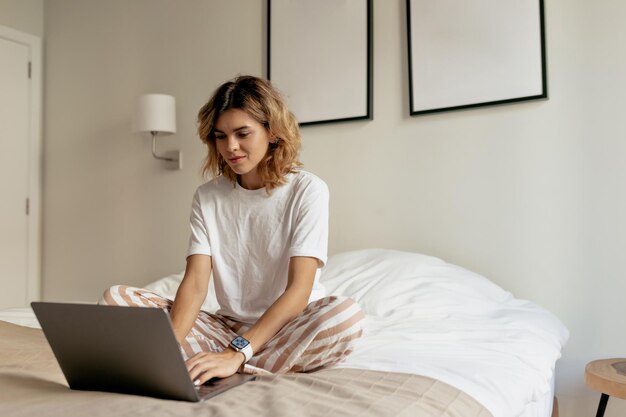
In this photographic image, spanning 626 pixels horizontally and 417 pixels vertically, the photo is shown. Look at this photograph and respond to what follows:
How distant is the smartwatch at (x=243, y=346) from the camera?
3.80ft

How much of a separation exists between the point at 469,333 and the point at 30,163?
2.84 meters

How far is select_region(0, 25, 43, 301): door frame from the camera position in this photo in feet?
11.3

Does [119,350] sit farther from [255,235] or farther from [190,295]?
[255,235]

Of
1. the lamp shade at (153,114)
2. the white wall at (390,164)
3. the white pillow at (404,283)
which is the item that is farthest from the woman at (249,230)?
the lamp shade at (153,114)

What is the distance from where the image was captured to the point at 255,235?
4.88 ft

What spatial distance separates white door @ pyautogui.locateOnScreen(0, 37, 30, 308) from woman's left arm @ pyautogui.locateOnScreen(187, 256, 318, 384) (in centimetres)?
259

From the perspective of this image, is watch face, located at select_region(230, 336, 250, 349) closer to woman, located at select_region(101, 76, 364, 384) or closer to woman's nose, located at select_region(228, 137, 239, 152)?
woman, located at select_region(101, 76, 364, 384)

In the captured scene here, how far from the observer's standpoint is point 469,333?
1.58 metres

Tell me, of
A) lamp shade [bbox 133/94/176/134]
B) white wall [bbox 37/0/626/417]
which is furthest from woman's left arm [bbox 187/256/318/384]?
lamp shade [bbox 133/94/176/134]

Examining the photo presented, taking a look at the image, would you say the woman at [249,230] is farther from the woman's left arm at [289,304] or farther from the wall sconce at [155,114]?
the wall sconce at [155,114]

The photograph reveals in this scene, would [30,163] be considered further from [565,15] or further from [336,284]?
[565,15]

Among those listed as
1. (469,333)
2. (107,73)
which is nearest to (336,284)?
(469,333)

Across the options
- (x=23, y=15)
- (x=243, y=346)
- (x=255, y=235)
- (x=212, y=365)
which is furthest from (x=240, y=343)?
(x=23, y=15)

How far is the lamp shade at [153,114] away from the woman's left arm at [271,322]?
1.72 meters
